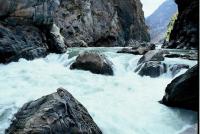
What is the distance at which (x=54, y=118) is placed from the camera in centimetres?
633

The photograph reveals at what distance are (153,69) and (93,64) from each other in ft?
10.2

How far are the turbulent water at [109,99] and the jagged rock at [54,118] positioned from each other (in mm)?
608

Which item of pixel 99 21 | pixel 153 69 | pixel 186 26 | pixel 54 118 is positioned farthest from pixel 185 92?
pixel 99 21

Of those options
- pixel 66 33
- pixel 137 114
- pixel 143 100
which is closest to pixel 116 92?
pixel 143 100

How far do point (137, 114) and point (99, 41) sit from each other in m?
54.9

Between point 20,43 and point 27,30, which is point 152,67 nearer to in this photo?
point 20,43

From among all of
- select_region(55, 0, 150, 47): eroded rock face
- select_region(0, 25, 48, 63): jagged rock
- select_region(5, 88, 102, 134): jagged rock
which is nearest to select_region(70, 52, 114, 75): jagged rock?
select_region(0, 25, 48, 63): jagged rock

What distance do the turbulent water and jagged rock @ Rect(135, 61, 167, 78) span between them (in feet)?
2.73

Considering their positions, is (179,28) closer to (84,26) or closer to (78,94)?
(84,26)

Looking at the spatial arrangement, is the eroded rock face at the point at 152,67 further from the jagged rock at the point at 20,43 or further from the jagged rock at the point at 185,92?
the jagged rock at the point at 20,43

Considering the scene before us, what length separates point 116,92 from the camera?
1156 centimetres

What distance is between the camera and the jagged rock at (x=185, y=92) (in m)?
9.21

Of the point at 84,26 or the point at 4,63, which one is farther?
the point at 84,26

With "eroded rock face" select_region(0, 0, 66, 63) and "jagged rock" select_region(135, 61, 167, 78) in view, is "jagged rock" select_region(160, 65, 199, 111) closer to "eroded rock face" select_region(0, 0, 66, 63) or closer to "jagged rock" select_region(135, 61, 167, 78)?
"jagged rock" select_region(135, 61, 167, 78)
